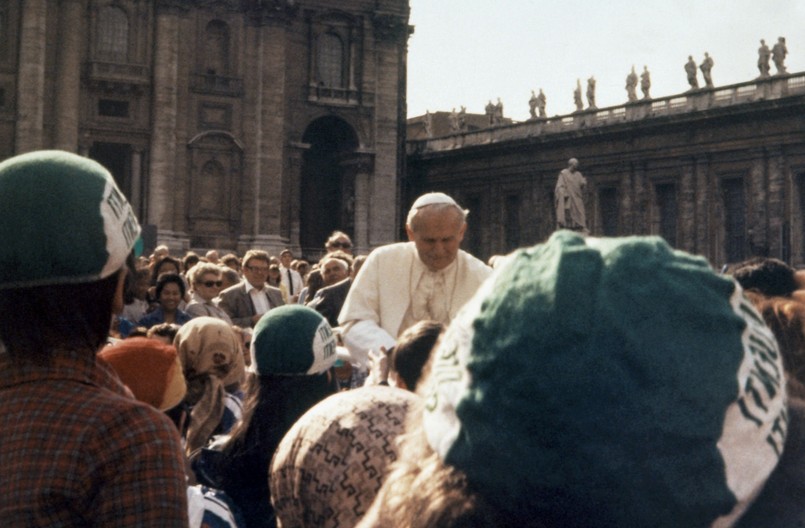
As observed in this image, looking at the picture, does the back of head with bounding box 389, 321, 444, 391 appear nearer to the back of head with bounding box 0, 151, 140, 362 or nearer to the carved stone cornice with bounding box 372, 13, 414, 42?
the back of head with bounding box 0, 151, 140, 362

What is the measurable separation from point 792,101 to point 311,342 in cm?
3470

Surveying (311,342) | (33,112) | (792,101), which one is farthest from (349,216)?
(311,342)

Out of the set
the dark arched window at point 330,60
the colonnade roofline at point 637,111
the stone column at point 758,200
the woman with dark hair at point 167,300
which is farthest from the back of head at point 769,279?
the dark arched window at point 330,60

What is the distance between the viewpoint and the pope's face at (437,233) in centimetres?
627

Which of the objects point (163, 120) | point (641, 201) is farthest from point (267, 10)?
point (641, 201)

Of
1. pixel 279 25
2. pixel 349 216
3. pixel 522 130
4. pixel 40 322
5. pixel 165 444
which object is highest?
pixel 279 25

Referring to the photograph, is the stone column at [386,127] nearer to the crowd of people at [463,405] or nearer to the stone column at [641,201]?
the stone column at [641,201]

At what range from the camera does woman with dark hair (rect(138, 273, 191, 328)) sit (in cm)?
1026

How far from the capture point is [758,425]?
61.2 inches

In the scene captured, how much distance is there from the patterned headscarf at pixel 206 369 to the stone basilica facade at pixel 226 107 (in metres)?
32.8

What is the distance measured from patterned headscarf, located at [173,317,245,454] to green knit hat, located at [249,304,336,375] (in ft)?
2.48

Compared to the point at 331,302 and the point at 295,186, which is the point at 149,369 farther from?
the point at 295,186

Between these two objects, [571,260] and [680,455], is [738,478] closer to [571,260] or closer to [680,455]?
[680,455]

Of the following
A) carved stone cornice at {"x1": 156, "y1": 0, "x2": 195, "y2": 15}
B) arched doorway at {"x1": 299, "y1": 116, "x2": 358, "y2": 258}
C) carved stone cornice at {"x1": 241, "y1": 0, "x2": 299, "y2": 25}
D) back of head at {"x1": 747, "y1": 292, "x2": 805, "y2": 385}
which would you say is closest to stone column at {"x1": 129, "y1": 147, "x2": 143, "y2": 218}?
carved stone cornice at {"x1": 156, "y1": 0, "x2": 195, "y2": 15}
